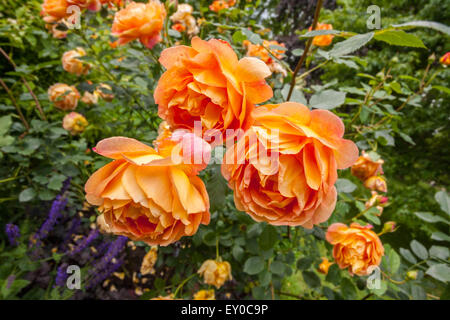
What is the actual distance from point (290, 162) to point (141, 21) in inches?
18.7

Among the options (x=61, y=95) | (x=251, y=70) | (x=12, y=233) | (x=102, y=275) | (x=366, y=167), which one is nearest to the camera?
(x=251, y=70)

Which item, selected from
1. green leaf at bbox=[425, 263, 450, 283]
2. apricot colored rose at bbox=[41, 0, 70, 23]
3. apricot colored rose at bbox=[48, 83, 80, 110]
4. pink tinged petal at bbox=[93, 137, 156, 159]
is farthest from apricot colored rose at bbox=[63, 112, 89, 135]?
green leaf at bbox=[425, 263, 450, 283]

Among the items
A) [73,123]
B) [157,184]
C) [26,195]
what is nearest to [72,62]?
[73,123]

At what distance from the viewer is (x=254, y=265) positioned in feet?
2.62

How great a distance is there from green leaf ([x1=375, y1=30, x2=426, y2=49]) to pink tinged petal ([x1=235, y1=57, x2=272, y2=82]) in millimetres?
213

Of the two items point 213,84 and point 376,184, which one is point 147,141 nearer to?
point 213,84

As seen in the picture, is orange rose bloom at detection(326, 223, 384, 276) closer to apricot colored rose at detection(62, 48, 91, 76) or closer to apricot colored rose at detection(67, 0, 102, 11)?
apricot colored rose at detection(67, 0, 102, 11)

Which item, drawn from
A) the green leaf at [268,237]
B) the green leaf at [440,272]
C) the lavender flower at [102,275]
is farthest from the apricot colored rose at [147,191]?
the lavender flower at [102,275]

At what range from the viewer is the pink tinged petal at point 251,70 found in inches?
12.5

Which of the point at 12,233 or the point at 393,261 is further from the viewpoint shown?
the point at 12,233

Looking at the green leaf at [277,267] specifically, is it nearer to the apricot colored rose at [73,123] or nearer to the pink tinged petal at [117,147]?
the pink tinged petal at [117,147]

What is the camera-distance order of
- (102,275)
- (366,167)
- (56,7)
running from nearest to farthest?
(56,7) < (366,167) < (102,275)

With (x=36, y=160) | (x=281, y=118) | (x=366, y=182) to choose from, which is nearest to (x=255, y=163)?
(x=281, y=118)

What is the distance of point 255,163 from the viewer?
1.07ft
